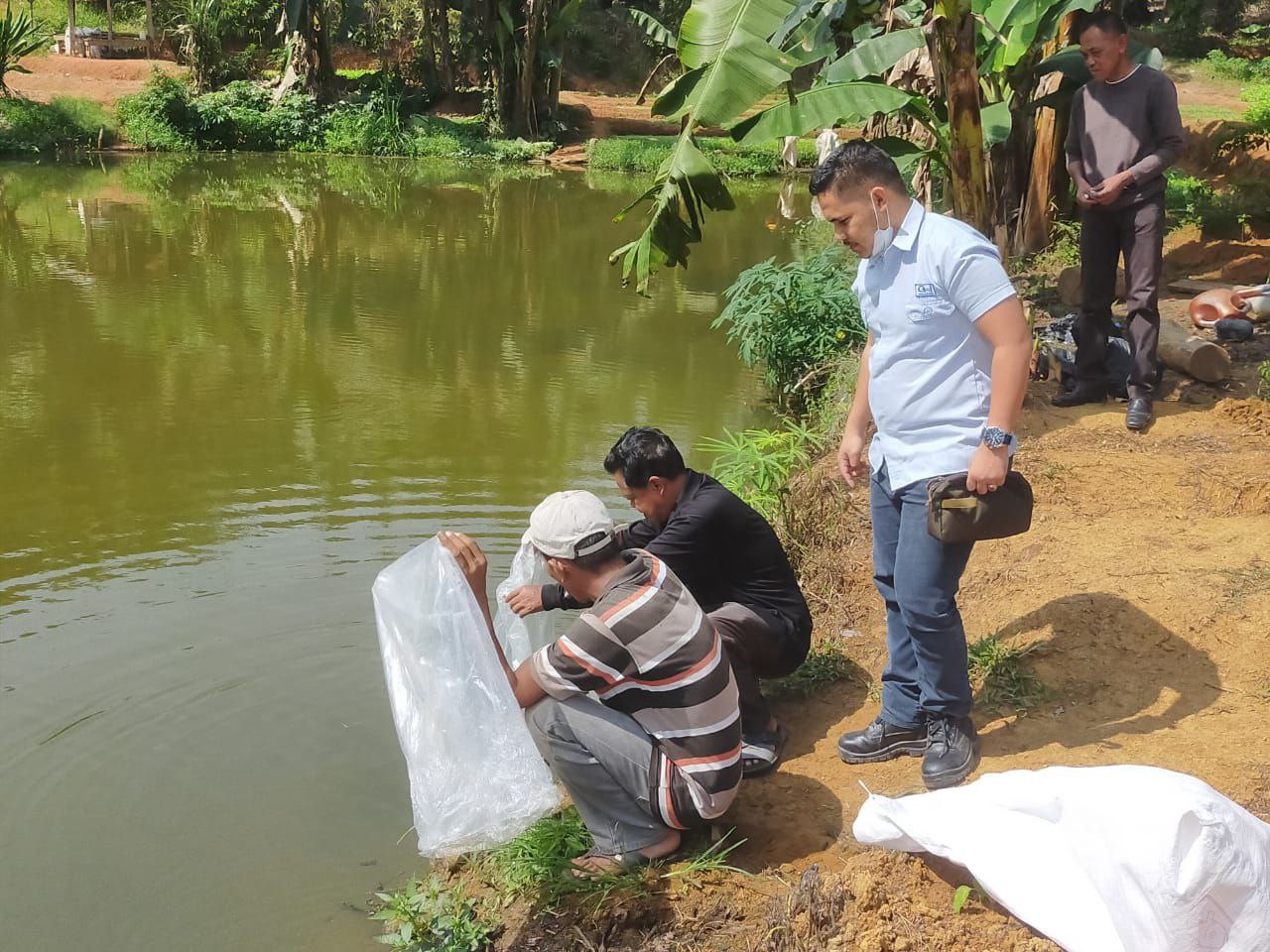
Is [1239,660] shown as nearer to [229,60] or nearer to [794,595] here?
[794,595]

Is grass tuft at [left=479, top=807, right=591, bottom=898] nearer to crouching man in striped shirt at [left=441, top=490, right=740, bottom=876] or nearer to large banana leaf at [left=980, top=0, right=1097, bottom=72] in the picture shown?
crouching man in striped shirt at [left=441, top=490, right=740, bottom=876]

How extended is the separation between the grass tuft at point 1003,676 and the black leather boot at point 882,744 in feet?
1.03

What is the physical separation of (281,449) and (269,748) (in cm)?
306

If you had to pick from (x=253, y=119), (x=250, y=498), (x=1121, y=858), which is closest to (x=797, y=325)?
(x=250, y=498)

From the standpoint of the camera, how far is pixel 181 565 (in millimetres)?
5109

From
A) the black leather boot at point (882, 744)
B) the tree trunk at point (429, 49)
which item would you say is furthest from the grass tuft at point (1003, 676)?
the tree trunk at point (429, 49)

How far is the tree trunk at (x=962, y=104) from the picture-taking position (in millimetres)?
5051

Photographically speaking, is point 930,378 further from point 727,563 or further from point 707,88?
point 707,88

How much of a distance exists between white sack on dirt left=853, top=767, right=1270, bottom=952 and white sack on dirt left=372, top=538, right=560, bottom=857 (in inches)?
39.3

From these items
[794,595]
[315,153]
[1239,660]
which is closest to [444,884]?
[794,595]

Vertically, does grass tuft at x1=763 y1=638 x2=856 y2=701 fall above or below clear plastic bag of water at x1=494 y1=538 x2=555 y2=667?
below

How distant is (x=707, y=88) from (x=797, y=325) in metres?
2.91

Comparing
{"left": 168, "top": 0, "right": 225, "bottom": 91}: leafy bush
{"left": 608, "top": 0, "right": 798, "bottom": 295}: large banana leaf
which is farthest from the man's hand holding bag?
{"left": 168, "top": 0, "right": 225, "bottom": 91}: leafy bush

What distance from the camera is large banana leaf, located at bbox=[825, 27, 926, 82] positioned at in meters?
5.88
